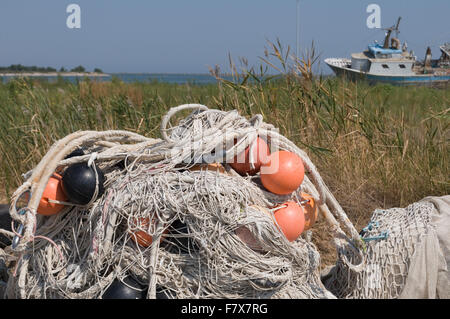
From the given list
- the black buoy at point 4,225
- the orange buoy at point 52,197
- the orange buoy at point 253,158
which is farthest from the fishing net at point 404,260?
the black buoy at point 4,225

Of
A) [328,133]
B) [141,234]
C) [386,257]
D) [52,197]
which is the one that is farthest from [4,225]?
[328,133]

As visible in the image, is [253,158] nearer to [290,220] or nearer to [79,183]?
[290,220]

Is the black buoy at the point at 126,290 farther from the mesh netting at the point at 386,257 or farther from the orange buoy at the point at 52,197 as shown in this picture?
the mesh netting at the point at 386,257

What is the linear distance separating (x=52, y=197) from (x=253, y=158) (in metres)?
1.07

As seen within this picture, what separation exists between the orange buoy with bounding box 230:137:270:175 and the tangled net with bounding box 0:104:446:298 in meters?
0.06

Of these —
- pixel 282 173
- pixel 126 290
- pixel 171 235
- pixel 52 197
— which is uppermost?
pixel 282 173

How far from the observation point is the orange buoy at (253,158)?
2.28 meters

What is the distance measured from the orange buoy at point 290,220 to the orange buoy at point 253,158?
0.29 metres

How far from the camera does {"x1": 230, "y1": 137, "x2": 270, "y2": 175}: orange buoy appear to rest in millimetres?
2277

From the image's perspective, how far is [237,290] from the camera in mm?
1992

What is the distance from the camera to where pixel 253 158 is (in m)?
2.26

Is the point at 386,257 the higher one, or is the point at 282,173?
the point at 282,173

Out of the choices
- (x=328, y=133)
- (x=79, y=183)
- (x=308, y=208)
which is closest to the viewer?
(x=79, y=183)
